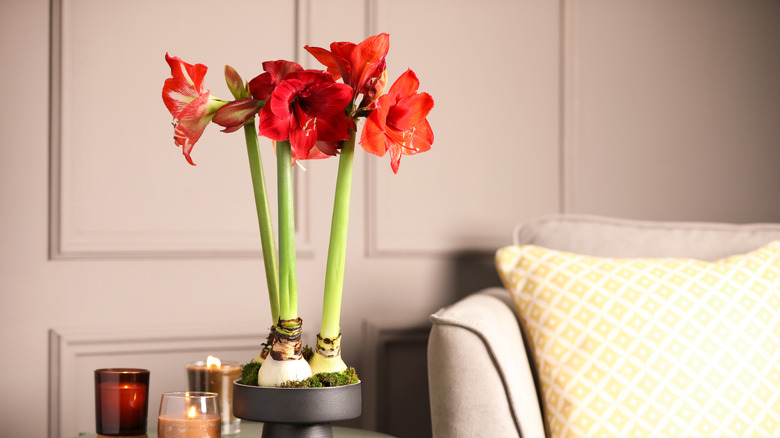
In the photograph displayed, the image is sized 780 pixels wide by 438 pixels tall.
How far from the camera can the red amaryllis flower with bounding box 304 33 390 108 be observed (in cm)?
80

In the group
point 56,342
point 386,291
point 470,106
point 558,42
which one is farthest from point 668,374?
point 56,342

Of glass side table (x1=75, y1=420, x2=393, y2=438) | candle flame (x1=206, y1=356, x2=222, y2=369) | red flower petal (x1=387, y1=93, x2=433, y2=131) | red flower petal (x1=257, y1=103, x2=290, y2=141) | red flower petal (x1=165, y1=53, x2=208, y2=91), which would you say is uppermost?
red flower petal (x1=165, y1=53, x2=208, y2=91)

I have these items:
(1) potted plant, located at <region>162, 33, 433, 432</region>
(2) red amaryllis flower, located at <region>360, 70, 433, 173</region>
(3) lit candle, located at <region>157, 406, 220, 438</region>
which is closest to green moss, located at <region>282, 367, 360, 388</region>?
(1) potted plant, located at <region>162, 33, 433, 432</region>

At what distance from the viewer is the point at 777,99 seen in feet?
6.86

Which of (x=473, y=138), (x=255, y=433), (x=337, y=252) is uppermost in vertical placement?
Result: (x=473, y=138)

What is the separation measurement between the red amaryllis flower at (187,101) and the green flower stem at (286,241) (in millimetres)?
90

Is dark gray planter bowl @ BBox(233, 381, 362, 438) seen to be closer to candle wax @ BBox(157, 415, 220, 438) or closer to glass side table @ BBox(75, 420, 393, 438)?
candle wax @ BBox(157, 415, 220, 438)

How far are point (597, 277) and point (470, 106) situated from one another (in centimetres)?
66

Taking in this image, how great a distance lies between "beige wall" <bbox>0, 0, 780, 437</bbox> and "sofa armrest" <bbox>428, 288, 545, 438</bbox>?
0.57m

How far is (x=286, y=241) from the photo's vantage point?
2.69 ft

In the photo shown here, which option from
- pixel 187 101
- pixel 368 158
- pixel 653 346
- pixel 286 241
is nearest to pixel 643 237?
pixel 653 346

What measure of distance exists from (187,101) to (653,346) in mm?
876

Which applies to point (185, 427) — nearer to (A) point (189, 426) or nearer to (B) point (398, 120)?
(A) point (189, 426)

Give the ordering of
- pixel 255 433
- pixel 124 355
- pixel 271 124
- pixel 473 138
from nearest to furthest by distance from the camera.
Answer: pixel 271 124
pixel 255 433
pixel 124 355
pixel 473 138
